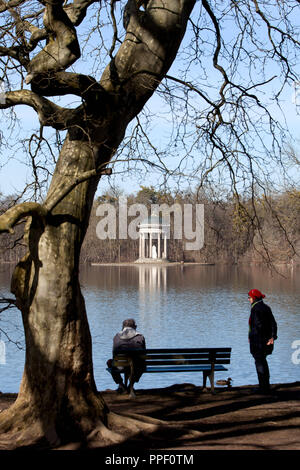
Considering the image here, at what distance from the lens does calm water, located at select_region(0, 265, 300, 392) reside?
627 inches

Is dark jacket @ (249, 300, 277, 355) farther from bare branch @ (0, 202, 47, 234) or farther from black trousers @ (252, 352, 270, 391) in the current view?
bare branch @ (0, 202, 47, 234)

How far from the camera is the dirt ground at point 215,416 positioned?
267 inches

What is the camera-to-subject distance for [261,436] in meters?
7.08

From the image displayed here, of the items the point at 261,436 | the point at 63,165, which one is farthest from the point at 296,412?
the point at 63,165

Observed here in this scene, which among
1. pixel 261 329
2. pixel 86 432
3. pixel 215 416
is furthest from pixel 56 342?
pixel 261 329

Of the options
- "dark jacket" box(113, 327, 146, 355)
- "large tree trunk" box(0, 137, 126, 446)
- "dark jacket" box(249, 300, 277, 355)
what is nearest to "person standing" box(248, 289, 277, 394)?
"dark jacket" box(249, 300, 277, 355)

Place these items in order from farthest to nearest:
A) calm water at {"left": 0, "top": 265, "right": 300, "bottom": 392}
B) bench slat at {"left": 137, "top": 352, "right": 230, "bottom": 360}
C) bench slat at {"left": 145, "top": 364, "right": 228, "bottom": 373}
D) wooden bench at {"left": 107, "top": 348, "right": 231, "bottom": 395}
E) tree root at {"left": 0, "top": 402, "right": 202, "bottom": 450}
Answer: calm water at {"left": 0, "top": 265, "right": 300, "bottom": 392}, bench slat at {"left": 145, "top": 364, "right": 228, "bottom": 373}, bench slat at {"left": 137, "top": 352, "right": 230, "bottom": 360}, wooden bench at {"left": 107, "top": 348, "right": 231, "bottom": 395}, tree root at {"left": 0, "top": 402, "right": 202, "bottom": 450}

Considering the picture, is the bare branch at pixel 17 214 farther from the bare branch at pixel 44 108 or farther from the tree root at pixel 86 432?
the tree root at pixel 86 432

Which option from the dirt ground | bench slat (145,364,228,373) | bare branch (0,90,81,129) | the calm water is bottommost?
the calm water

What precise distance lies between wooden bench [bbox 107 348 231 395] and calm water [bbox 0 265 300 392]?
1588 mm

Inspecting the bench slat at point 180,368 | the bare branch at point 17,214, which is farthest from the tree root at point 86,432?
the bench slat at point 180,368

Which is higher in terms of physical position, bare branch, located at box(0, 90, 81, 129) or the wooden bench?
bare branch, located at box(0, 90, 81, 129)

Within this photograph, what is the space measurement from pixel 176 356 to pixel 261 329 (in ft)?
4.49

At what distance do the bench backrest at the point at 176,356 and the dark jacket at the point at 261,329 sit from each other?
0.52 meters
